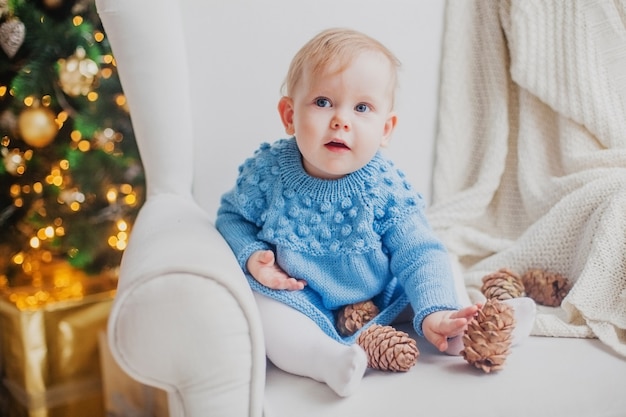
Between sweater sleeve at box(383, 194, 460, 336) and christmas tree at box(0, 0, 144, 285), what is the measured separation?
75 centimetres

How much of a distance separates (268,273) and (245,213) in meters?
0.12

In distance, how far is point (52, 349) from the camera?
1.44 metres

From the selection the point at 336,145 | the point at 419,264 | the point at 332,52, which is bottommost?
the point at 419,264

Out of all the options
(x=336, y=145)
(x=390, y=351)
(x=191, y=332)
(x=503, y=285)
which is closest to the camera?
(x=191, y=332)

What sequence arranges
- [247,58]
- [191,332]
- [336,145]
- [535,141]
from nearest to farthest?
[191,332] → [336,145] → [247,58] → [535,141]

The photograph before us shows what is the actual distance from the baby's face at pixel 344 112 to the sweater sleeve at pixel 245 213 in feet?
0.39

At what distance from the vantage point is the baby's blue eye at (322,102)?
3.15 feet

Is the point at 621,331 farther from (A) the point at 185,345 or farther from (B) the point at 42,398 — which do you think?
(B) the point at 42,398

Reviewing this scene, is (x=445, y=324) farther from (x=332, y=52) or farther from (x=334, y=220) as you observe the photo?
(x=332, y=52)

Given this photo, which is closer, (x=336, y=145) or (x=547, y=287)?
(x=336, y=145)

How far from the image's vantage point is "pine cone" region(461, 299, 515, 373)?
33.3 inches

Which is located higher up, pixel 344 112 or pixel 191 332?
pixel 344 112

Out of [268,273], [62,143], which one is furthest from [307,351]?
[62,143]

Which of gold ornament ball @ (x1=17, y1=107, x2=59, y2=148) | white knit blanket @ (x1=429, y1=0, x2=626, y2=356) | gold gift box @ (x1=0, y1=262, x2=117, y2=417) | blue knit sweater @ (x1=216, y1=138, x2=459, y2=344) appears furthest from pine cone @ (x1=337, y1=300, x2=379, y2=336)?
gold ornament ball @ (x1=17, y1=107, x2=59, y2=148)
